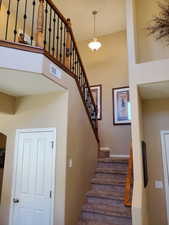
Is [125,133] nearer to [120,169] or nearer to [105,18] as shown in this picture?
[120,169]

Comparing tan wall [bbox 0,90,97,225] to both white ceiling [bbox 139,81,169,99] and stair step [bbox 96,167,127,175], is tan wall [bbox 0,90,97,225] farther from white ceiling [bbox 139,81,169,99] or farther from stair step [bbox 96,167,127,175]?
white ceiling [bbox 139,81,169,99]

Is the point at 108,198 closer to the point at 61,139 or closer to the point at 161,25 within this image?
the point at 61,139

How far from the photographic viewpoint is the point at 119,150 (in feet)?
18.4

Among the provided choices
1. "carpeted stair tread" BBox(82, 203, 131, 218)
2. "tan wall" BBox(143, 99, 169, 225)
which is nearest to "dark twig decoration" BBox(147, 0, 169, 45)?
"tan wall" BBox(143, 99, 169, 225)

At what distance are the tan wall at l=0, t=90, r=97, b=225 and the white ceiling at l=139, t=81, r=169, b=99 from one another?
129 cm

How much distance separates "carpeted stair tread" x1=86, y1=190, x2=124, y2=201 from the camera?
11.8ft

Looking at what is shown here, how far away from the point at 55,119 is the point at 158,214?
2.51m

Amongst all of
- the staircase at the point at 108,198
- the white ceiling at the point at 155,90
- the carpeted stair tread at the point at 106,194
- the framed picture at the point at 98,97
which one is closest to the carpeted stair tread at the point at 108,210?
the staircase at the point at 108,198

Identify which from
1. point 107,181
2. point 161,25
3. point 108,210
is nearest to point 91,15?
point 161,25

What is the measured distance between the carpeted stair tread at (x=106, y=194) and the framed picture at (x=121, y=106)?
2.36m

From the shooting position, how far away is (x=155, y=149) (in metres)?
3.76

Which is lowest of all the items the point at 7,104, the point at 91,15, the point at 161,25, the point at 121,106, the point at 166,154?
the point at 166,154

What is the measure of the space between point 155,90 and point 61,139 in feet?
6.18

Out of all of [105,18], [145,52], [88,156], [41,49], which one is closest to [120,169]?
[88,156]
